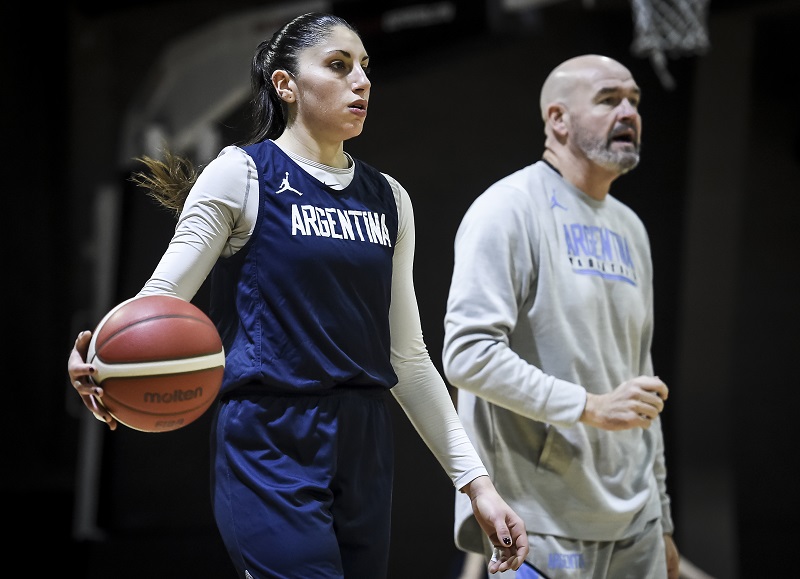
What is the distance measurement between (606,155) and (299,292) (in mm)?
1175

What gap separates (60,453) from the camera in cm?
726

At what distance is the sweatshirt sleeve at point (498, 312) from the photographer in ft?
8.43

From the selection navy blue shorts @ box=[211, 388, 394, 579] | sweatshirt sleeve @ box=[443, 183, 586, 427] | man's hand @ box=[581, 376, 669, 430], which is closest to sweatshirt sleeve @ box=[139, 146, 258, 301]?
navy blue shorts @ box=[211, 388, 394, 579]

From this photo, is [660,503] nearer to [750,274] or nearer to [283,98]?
[283,98]

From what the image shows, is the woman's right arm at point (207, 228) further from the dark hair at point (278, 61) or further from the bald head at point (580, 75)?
the bald head at point (580, 75)

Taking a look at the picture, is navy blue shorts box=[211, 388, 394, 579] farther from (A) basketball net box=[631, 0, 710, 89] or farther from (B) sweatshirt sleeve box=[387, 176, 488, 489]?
(A) basketball net box=[631, 0, 710, 89]

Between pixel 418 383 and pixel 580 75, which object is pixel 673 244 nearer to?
pixel 580 75

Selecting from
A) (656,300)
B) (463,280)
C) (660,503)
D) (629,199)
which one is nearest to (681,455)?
(656,300)

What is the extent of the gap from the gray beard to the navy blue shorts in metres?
1.12

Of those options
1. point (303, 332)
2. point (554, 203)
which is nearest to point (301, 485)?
point (303, 332)

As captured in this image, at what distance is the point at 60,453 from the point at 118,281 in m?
1.65

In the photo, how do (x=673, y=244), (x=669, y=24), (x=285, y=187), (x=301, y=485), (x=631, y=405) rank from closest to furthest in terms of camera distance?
1. (x=301, y=485)
2. (x=285, y=187)
3. (x=631, y=405)
4. (x=669, y=24)
5. (x=673, y=244)

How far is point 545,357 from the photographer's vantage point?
2734 mm

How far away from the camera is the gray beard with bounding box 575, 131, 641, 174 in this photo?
2.90m
